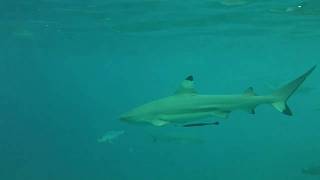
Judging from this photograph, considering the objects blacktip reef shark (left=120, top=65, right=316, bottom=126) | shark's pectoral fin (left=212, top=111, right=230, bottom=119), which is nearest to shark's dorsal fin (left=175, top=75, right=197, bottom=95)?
blacktip reef shark (left=120, top=65, right=316, bottom=126)

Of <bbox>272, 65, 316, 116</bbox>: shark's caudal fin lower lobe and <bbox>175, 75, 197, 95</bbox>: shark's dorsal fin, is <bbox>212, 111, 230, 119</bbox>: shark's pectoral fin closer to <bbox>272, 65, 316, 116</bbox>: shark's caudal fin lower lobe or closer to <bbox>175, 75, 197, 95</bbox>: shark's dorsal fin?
<bbox>175, 75, 197, 95</bbox>: shark's dorsal fin

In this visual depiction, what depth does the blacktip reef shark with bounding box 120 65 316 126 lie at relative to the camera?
9.89 metres

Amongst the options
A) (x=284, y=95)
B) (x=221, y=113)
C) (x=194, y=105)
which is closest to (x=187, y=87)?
(x=194, y=105)

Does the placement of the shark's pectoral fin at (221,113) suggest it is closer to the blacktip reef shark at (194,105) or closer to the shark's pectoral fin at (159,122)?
the blacktip reef shark at (194,105)

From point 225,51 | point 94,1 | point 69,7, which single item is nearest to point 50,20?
point 69,7

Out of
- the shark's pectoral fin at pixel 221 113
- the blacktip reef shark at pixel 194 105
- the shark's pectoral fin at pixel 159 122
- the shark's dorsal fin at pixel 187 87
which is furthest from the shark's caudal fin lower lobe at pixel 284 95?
the shark's pectoral fin at pixel 159 122

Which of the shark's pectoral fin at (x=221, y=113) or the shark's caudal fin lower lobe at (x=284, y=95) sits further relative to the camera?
the shark's caudal fin lower lobe at (x=284, y=95)

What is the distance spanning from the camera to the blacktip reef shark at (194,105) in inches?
389

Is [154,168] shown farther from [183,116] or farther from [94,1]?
[183,116]

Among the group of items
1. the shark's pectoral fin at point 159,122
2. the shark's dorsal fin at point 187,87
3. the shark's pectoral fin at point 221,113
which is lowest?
the shark's pectoral fin at point 159,122

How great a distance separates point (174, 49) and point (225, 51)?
18.8 feet

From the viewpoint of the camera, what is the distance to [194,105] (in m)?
9.95

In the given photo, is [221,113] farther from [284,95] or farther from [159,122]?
[284,95]

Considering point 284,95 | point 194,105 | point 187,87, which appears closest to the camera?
point 194,105
